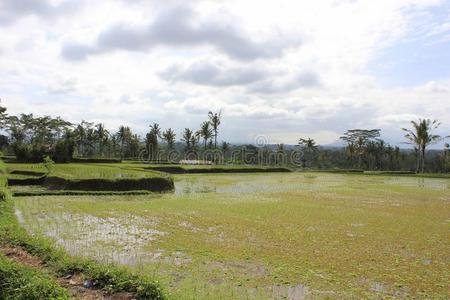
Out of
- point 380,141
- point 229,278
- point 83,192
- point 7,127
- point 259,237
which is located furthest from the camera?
point 380,141

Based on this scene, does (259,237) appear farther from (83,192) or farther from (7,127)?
(7,127)

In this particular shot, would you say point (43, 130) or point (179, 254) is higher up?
point (43, 130)

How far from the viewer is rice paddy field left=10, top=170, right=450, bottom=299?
23.1 feet

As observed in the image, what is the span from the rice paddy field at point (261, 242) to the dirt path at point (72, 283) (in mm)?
1060

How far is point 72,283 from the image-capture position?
6426mm

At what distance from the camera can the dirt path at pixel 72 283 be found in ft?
19.3

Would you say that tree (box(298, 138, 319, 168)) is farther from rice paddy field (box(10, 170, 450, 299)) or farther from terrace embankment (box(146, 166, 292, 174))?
rice paddy field (box(10, 170, 450, 299))

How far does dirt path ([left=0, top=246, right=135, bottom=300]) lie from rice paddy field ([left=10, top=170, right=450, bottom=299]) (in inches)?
41.7

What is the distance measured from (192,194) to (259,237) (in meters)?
9.99

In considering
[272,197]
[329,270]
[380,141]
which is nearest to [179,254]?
[329,270]

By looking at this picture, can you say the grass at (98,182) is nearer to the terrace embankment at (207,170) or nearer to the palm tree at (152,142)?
the terrace embankment at (207,170)

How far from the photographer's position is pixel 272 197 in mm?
19500

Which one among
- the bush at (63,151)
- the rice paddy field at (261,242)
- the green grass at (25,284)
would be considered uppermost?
the bush at (63,151)

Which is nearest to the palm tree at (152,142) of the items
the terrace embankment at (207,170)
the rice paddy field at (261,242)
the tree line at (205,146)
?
the tree line at (205,146)
